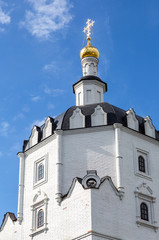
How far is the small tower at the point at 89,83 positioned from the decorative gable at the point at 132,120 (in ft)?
11.4

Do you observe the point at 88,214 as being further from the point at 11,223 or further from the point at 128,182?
the point at 11,223

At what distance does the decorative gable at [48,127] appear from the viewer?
28.0 m

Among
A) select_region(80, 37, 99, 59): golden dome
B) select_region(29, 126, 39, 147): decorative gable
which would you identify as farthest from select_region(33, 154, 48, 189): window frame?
select_region(80, 37, 99, 59): golden dome

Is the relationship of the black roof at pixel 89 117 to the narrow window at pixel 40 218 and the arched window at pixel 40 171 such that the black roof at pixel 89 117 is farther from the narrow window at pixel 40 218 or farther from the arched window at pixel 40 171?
the narrow window at pixel 40 218

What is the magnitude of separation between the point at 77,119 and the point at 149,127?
13.4 ft

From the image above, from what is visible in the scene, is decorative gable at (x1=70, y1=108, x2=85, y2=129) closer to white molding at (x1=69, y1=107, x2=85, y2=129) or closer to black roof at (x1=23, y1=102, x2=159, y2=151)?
white molding at (x1=69, y1=107, x2=85, y2=129)

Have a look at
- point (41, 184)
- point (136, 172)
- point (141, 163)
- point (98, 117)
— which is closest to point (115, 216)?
point (136, 172)

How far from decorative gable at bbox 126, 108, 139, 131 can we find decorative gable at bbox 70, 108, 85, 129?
2.44m

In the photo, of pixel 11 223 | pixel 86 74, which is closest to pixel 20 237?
pixel 11 223

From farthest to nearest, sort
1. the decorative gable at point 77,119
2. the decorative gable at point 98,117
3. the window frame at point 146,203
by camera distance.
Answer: the decorative gable at point 77,119 < the decorative gable at point 98,117 < the window frame at point 146,203

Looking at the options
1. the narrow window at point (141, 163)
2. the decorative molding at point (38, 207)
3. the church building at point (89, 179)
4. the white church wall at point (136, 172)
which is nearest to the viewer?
the church building at point (89, 179)

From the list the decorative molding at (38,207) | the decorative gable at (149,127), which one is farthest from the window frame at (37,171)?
the decorative gable at (149,127)

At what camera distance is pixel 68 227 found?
24.1 metres

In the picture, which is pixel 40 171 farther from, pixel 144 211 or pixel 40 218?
pixel 144 211
